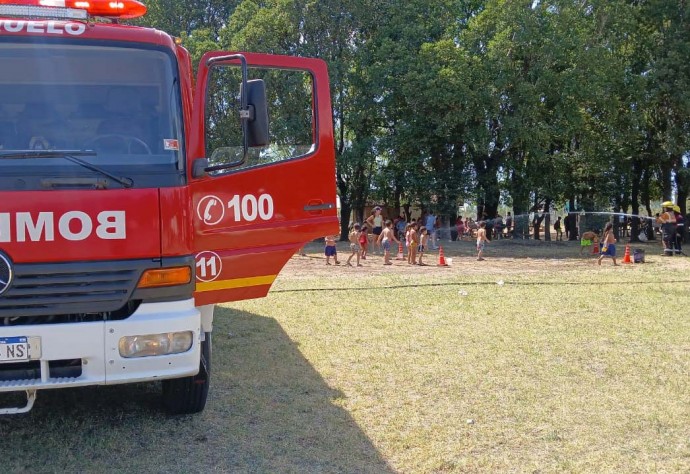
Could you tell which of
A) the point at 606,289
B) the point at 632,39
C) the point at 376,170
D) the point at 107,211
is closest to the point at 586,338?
the point at 606,289

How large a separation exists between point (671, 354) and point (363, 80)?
67.1ft

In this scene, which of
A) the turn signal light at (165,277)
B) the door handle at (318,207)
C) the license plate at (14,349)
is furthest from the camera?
the door handle at (318,207)

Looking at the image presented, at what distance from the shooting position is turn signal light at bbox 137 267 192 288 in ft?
12.3

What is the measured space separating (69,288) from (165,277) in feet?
1.68

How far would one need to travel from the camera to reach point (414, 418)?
4.91m

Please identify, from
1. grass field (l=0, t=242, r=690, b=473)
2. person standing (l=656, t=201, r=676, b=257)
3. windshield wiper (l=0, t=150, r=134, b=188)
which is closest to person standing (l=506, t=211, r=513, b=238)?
person standing (l=656, t=201, r=676, b=257)

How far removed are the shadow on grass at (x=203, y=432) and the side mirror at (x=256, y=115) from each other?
2.01 meters

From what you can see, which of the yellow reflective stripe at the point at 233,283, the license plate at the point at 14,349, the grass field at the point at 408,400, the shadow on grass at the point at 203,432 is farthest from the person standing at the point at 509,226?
the license plate at the point at 14,349

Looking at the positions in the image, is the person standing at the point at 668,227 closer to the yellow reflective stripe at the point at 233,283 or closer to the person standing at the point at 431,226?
the person standing at the point at 431,226

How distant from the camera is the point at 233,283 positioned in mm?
4629

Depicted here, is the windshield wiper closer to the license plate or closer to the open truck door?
the open truck door

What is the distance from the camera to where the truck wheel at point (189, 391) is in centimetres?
475

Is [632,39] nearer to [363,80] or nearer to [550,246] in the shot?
[550,246]

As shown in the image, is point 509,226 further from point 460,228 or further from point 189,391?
point 189,391
